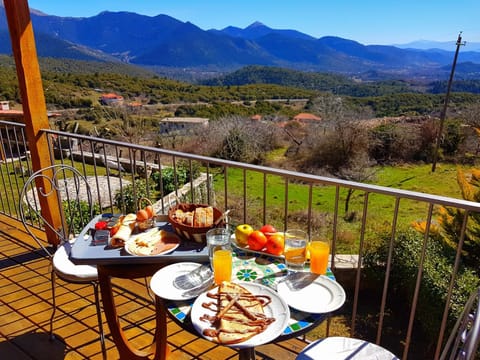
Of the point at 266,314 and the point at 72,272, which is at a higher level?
the point at 266,314

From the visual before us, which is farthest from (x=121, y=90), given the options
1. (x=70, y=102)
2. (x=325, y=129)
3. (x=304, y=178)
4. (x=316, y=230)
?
(x=304, y=178)

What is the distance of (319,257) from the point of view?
4.87 ft

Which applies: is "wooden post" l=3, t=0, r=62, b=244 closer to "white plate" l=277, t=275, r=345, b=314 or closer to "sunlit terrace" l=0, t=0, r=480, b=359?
"sunlit terrace" l=0, t=0, r=480, b=359

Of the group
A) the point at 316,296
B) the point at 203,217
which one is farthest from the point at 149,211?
the point at 316,296

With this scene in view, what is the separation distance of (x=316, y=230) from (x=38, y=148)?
604 cm

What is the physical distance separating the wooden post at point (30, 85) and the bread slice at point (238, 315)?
2.67m

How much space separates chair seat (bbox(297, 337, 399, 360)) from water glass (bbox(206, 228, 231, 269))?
1.68ft

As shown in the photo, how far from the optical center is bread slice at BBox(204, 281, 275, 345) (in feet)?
3.66

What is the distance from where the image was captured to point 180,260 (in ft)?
5.21

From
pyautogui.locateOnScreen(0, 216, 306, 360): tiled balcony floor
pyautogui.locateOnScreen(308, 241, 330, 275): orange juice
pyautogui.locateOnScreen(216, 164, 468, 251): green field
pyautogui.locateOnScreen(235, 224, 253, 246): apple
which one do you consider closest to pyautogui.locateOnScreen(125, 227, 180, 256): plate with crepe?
pyautogui.locateOnScreen(235, 224, 253, 246): apple

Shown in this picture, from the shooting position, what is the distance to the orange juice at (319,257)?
1.48 meters

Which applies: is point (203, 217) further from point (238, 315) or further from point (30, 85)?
point (30, 85)

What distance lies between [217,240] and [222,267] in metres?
0.17

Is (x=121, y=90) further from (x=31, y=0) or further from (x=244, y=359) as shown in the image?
(x=244, y=359)
